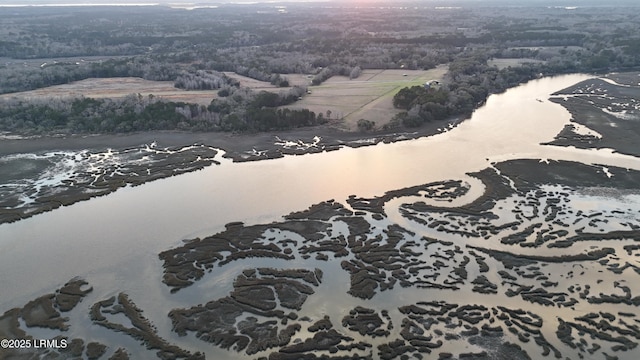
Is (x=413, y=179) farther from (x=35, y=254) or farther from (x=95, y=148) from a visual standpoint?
(x=95, y=148)

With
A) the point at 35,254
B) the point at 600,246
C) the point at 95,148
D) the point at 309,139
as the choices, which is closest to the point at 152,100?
the point at 95,148

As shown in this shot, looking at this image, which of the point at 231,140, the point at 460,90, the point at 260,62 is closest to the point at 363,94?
the point at 460,90

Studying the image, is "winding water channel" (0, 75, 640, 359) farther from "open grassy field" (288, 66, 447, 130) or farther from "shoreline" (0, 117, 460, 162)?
"open grassy field" (288, 66, 447, 130)

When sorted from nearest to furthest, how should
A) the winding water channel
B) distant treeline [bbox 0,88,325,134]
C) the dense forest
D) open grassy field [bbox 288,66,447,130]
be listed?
1. the winding water channel
2. distant treeline [bbox 0,88,325,134]
3. the dense forest
4. open grassy field [bbox 288,66,447,130]

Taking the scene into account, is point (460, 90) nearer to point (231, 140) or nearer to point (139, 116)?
point (231, 140)

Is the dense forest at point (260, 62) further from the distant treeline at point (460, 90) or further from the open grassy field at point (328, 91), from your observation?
the open grassy field at point (328, 91)

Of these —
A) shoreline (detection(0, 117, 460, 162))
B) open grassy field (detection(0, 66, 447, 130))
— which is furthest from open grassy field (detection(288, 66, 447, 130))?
shoreline (detection(0, 117, 460, 162))
